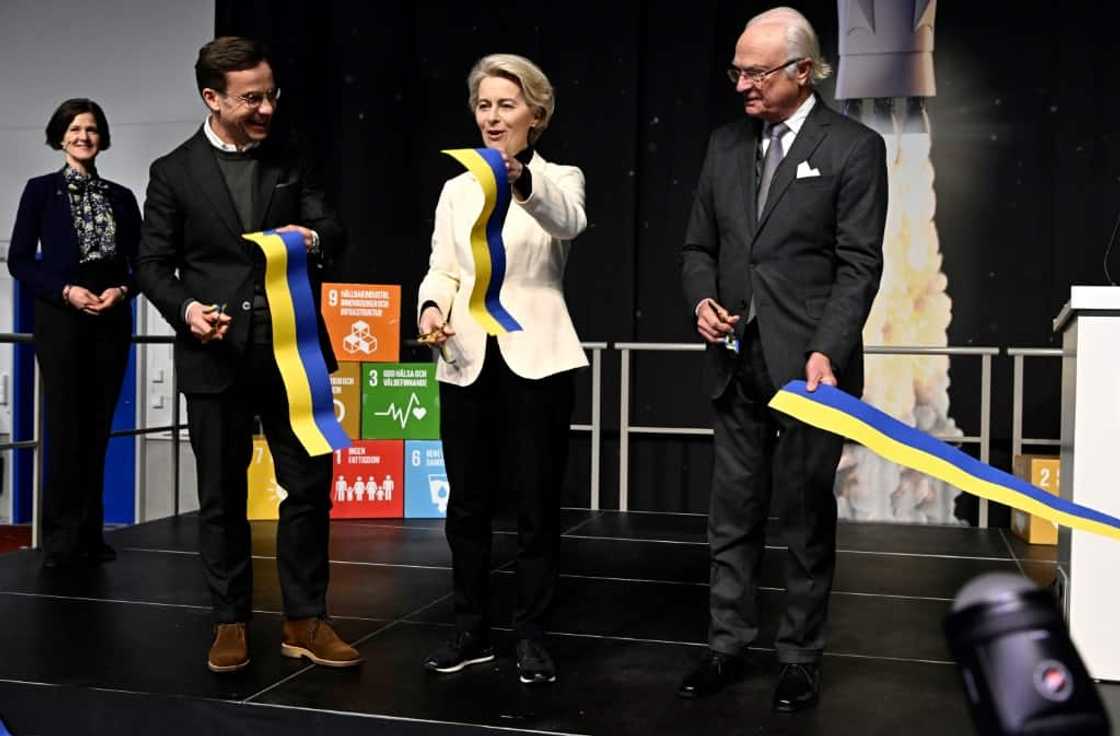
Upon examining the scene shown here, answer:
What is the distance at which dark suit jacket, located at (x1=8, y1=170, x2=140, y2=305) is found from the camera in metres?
3.81

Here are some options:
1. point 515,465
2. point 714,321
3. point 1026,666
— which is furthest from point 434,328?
point 1026,666

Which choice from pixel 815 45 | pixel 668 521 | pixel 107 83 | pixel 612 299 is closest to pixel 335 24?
pixel 107 83

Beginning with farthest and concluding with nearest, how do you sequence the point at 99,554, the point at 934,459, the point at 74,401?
the point at 99,554
the point at 74,401
the point at 934,459

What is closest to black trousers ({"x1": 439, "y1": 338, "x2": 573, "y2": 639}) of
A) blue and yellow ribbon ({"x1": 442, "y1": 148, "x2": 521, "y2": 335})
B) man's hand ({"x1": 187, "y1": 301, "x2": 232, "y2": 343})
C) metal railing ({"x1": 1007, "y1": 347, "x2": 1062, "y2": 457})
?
blue and yellow ribbon ({"x1": 442, "y1": 148, "x2": 521, "y2": 335})

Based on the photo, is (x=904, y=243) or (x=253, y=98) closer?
(x=253, y=98)

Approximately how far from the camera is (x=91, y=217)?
3.85 metres

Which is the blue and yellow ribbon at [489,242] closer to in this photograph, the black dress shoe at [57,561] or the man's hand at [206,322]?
the man's hand at [206,322]

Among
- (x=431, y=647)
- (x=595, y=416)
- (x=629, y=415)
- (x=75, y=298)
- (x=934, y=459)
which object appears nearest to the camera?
(x=934, y=459)

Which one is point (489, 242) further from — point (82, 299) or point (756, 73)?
point (82, 299)

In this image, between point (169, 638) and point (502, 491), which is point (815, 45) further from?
point (502, 491)

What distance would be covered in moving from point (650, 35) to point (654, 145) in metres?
0.53

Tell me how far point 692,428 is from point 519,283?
3415 mm

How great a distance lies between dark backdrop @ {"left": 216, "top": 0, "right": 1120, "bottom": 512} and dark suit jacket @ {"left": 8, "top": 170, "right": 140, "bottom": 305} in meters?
2.30

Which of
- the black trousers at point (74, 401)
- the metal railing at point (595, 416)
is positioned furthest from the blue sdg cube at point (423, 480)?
the black trousers at point (74, 401)
